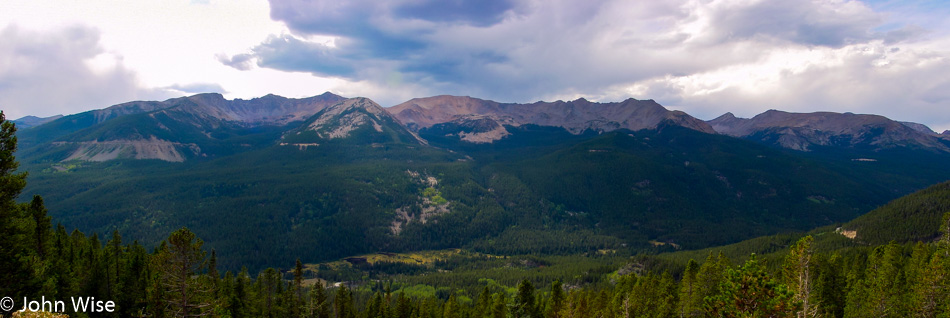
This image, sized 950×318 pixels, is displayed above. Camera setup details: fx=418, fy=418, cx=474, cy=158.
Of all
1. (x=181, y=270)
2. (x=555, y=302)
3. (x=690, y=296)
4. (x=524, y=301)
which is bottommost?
(x=690, y=296)

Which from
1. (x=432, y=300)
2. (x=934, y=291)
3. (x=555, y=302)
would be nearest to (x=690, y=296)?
(x=555, y=302)

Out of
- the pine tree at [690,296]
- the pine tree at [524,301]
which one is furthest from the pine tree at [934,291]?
the pine tree at [524,301]

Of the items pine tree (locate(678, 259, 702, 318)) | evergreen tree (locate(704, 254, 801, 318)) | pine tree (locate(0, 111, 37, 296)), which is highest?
pine tree (locate(0, 111, 37, 296))

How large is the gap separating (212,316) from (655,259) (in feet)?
468

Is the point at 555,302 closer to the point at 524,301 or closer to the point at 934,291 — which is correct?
the point at 524,301

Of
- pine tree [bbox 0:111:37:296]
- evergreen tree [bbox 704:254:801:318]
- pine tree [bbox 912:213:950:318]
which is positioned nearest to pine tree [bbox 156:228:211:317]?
pine tree [bbox 0:111:37:296]

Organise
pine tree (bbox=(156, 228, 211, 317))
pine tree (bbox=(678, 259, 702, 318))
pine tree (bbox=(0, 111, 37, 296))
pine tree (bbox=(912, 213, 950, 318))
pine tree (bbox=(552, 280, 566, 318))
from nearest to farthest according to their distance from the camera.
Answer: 1. pine tree (bbox=(0, 111, 37, 296))
2. pine tree (bbox=(156, 228, 211, 317))
3. pine tree (bbox=(912, 213, 950, 318))
4. pine tree (bbox=(552, 280, 566, 318))
5. pine tree (bbox=(678, 259, 702, 318))

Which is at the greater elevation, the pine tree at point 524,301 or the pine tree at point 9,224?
the pine tree at point 9,224

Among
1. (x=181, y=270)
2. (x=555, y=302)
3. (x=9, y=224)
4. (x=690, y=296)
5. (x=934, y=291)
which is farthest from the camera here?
(x=690, y=296)

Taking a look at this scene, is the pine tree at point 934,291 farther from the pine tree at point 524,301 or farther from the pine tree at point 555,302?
the pine tree at point 524,301

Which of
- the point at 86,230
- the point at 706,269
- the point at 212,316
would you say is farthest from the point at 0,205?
the point at 86,230

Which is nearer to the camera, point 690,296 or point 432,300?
point 690,296

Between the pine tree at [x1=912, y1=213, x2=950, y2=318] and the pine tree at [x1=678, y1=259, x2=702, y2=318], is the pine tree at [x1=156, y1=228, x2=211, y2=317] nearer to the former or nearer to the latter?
the pine tree at [x1=678, y1=259, x2=702, y2=318]

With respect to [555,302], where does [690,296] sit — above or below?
below
